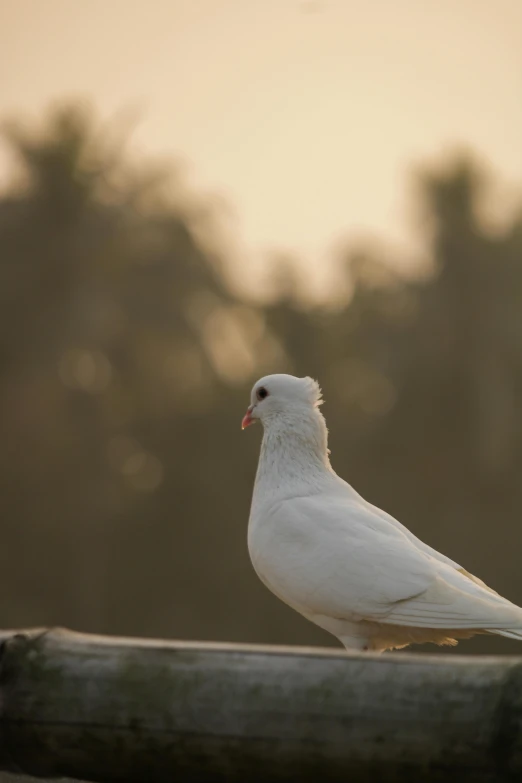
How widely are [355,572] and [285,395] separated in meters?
1.11

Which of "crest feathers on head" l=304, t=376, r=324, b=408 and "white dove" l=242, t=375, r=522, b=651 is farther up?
"crest feathers on head" l=304, t=376, r=324, b=408

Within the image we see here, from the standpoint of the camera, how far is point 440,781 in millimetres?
2883

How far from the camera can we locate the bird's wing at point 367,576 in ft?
16.6

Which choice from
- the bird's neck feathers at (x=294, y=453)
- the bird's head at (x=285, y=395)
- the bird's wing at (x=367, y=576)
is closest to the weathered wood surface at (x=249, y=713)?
the bird's wing at (x=367, y=576)

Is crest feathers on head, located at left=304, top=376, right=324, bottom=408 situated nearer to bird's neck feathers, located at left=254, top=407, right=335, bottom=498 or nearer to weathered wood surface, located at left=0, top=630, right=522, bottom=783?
bird's neck feathers, located at left=254, top=407, right=335, bottom=498

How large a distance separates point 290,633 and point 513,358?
1037 cm

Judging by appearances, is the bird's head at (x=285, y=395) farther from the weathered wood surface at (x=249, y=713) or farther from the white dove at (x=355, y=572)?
the weathered wood surface at (x=249, y=713)

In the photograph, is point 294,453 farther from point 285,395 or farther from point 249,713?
point 249,713

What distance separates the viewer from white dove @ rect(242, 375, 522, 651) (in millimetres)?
5066

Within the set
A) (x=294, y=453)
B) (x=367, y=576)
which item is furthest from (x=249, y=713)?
(x=294, y=453)

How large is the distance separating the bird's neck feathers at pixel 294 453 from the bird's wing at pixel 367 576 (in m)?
0.29

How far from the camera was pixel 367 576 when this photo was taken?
5.18 meters

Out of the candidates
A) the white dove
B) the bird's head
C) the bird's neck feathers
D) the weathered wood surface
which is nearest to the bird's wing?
the white dove

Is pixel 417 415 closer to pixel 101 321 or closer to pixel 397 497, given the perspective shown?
pixel 397 497
